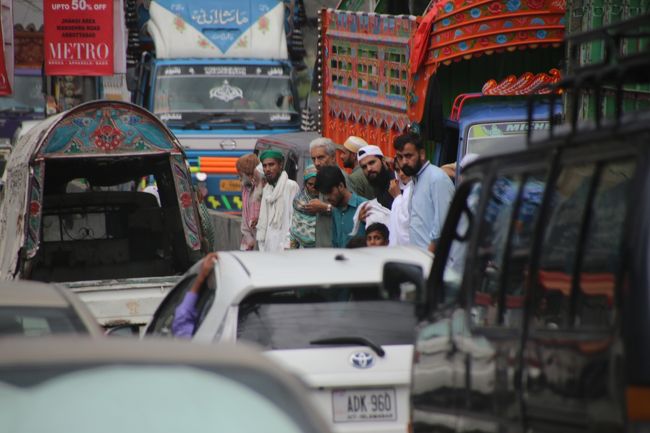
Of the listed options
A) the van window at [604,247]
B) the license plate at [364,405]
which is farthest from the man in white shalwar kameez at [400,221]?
the van window at [604,247]

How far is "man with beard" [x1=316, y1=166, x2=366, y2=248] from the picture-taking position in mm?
12023

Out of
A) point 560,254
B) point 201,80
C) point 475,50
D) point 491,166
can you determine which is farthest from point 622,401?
point 201,80

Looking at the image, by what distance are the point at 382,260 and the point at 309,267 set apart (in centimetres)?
50

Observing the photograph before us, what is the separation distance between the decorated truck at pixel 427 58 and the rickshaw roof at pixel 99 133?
9.82 ft

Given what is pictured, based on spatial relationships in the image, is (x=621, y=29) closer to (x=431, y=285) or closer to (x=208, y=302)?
(x=431, y=285)

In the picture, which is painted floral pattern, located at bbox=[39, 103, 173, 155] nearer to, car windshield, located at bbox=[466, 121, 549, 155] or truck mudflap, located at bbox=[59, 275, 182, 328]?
truck mudflap, located at bbox=[59, 275, 182, 328]

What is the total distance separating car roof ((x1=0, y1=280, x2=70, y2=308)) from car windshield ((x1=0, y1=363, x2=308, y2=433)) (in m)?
3.27

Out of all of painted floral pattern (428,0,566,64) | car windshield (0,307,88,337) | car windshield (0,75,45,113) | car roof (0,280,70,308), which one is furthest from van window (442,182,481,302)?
car windshield (0,75,45,113)

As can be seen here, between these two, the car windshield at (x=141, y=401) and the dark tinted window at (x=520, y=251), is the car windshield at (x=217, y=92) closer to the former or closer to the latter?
the dark tinted window at (x=520, y=251)

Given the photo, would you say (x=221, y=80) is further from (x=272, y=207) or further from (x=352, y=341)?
(x=352, y=341)

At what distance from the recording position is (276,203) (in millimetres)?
15875

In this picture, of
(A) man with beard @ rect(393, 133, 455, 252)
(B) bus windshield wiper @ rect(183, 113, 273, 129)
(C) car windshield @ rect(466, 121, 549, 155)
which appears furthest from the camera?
(B) bus windshield wiper @ rect(183, 113, 273, 129)

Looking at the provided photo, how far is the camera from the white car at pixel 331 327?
7250 mm

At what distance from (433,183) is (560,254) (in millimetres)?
6141
